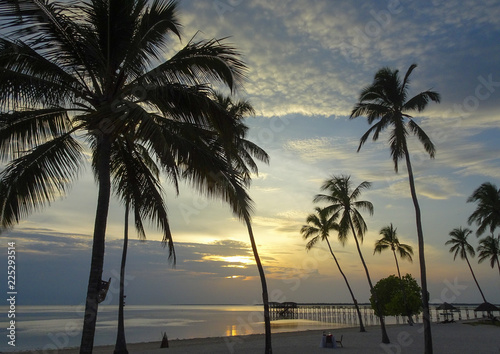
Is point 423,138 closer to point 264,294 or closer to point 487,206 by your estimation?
point 264,294

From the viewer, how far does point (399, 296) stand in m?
38.3

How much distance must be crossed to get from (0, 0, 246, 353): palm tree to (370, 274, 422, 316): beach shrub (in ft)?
119

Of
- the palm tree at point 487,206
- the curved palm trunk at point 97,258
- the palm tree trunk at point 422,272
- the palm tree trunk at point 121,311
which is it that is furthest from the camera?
the palm tree at point 487,206

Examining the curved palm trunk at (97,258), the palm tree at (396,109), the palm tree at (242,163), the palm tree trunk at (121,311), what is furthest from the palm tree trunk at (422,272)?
the palm tree trunk at (121,311)

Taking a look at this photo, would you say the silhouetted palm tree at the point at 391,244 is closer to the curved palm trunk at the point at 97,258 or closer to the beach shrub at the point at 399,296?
the beach shrub at the point at 399,296

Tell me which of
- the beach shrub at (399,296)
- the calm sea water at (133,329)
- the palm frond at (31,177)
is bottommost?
the calm sea water at (133,329)

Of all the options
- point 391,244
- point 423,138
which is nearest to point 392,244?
point 391,244

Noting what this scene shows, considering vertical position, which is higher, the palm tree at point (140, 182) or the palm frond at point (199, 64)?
the palm frond at point (199, 64)

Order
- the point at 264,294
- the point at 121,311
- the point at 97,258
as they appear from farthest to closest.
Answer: the point at 121,311
the point at 264,294
the point at 97,258

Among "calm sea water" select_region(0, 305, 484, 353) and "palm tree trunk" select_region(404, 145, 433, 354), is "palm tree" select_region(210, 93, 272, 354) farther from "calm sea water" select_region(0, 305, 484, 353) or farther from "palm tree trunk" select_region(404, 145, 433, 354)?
"calm sea water" select_region(0, 305, 484, 353)

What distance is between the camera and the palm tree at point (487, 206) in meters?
32.3

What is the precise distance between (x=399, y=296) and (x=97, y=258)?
37.4m

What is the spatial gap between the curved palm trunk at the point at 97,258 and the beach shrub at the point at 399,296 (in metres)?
36.8

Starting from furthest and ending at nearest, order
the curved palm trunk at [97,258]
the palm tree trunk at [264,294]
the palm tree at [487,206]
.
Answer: the palm tree at [487,206] < the palm tree trunk at [264,294] < the curved palm trunk at [97,258]
